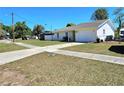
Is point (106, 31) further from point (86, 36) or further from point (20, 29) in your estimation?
point (20, 29)

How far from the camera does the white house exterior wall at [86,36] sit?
28.9m

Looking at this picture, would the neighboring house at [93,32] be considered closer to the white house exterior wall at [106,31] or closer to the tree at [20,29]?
the white house exterior wall at [106,31]

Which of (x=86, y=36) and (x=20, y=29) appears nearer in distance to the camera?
(x=86, y=36)

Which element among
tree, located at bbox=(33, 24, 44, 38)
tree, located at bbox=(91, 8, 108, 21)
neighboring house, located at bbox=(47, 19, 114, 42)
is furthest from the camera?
tree, located at bbox=(33, 24, 44, 38)

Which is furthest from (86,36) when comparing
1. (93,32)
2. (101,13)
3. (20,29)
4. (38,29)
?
(38,29)

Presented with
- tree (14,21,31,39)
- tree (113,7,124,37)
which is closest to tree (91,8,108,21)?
tree (113,7,124,37)

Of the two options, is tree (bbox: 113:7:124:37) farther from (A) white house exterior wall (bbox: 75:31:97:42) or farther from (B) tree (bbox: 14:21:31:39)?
(B) tree (bbox: 14:21:31:39)

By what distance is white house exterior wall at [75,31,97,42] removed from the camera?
28.9 metres

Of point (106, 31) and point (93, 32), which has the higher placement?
point (106, 31)

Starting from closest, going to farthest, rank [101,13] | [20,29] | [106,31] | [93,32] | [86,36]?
[93,32]
[86,36]
[106,31]
[101,13]
[20,29]

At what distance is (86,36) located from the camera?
30281 millimetres

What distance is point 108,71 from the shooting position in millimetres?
7434

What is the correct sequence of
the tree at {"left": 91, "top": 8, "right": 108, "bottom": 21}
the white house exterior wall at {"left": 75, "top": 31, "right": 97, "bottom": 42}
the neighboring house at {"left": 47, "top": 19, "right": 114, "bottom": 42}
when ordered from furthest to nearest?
the tree at {"left": 91, "top": 8, "right": 108, "bottom": 21}
the white house exterior wall at {"left": 75, "top": 31, "right": 97, "bottom": 42}
the neighboring house at {"left": 47, "top": 19, "right": 114, "bottom": 42}
